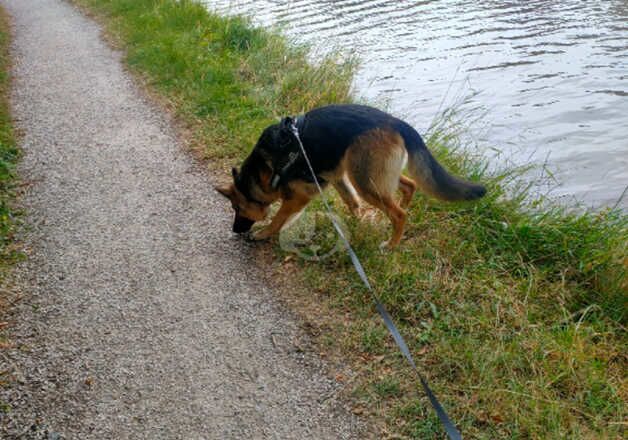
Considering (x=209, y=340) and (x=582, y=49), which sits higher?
(x=582, y=49)

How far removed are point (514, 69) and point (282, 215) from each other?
7418 millimetres

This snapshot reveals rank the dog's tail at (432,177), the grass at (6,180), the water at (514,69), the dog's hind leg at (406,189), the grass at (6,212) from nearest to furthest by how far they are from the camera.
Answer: the grass at (6,212)
the dog's tail at (432,177)
the grass at (6,180)
the dog's hind leg at (406,189)
the water at (514,69)

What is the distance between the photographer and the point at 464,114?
8344 millimetres

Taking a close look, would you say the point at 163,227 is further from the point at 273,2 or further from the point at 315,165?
the point at 273,2

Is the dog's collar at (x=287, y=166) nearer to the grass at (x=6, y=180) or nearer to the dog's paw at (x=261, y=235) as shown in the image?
the dog's paw at (x=261, y=235)

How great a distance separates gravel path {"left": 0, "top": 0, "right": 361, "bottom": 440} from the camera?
3.01m

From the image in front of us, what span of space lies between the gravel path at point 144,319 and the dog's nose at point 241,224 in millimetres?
120

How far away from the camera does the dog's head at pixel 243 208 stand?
465cm

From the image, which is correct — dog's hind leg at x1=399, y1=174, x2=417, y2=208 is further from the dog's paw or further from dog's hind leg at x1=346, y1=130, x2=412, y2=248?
the dog's paw

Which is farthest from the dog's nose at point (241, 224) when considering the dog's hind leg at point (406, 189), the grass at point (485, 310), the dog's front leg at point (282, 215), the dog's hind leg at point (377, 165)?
the dog's hind leg at point (406, 189)

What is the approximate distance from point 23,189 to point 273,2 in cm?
1320

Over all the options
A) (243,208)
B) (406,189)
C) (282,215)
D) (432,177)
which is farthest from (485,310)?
(243,208)

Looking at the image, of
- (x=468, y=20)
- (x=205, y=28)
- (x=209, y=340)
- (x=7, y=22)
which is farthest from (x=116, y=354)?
(x=7, y=22)

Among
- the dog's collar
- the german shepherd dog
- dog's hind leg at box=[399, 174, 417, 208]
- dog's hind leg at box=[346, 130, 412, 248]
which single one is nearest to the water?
dog's hind leg at box=[399, 174, 417, 208]
